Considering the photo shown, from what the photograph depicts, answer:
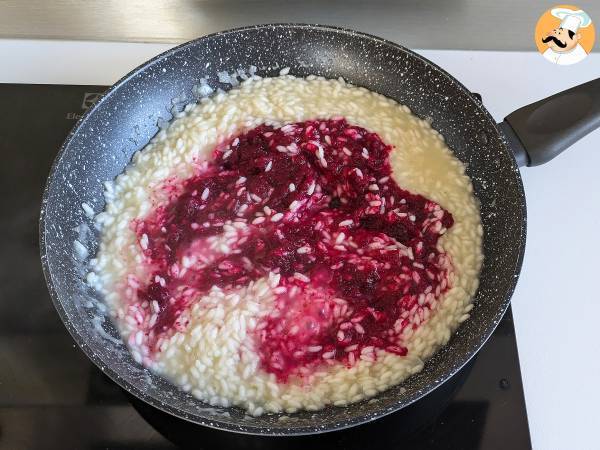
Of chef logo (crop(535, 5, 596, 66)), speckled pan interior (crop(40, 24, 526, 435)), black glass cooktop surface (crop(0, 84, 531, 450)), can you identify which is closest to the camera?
speckled pan interior (crop(40, 24, 526, 435))

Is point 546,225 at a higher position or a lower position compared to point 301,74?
lower

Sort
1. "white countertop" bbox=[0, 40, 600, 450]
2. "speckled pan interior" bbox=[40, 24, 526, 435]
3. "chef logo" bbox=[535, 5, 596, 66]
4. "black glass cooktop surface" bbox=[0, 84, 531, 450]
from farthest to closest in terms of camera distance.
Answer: "chef logo" bbox=[535, 5, 596, 66]
"white countertop" bbox=[0, 40, 600, 450]
"black glass cooktop surface" bbox=[0, 84, 531, 450]
"speckled pan interior" bbox=[40, 24, 526, 435]

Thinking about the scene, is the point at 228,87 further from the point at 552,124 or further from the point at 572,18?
the point at 572,18

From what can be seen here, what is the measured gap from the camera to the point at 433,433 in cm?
164

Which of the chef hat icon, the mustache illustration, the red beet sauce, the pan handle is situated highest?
the chef hat icon

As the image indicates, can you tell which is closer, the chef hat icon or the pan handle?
the pan handle

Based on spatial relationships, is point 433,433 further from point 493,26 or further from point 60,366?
point 493,26

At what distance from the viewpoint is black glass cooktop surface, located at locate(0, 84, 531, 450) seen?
1630 millimetres

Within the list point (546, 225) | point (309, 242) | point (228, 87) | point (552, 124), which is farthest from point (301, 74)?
point (546, 225)

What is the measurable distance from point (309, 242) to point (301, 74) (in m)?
0.76

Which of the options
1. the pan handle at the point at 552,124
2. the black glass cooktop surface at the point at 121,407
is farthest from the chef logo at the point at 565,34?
the black glass cooktop surface at the point at 121,407

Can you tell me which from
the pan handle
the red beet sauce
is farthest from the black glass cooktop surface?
the pan handle

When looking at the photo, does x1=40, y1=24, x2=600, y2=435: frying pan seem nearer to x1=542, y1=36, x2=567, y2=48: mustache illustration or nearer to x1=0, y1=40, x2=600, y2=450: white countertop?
x1=0, y1=40, x2=600, y2=450: white countertop

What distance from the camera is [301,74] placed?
2.28 metres
